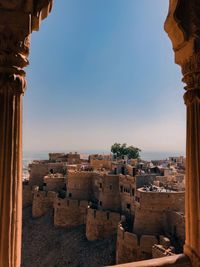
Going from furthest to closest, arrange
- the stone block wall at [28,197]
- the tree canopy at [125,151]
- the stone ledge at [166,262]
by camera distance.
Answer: the tree canopy at [125,151] < the stone block wall at [28,197] < the stone ledge at [166,262]

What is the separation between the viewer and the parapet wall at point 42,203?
2512 centimetres

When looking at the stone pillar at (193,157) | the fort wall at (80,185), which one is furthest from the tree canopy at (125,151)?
the stone pillar at (193,157)

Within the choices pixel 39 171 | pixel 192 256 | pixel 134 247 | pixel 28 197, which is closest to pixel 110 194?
pixel 134 247

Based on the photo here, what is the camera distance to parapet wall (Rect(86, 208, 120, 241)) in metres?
19.3

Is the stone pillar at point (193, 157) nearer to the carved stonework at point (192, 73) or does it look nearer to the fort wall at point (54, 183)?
the carved stonework at point (192, 73)

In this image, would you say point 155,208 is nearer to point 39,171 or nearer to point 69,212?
point 69,212

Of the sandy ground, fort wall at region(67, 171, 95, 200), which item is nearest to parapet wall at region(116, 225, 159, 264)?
the sandy ground

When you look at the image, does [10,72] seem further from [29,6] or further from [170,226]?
[170,226]

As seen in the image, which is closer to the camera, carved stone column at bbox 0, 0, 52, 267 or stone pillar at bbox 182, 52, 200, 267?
carved stone column at bbox 0, 0, 52, 267

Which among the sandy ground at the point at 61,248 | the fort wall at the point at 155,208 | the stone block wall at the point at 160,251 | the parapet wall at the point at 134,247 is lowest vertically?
the sandy ground at the point at 61,248

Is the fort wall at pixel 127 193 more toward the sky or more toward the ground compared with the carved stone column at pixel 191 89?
more toward the ground

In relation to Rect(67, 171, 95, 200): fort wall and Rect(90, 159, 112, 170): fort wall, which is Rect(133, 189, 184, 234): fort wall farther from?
Rect(90, 159, 112, 170): fort wall

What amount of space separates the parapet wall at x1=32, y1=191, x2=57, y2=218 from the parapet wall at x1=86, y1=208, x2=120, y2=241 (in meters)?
6.64

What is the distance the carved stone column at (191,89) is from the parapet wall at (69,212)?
19658 millimetres
